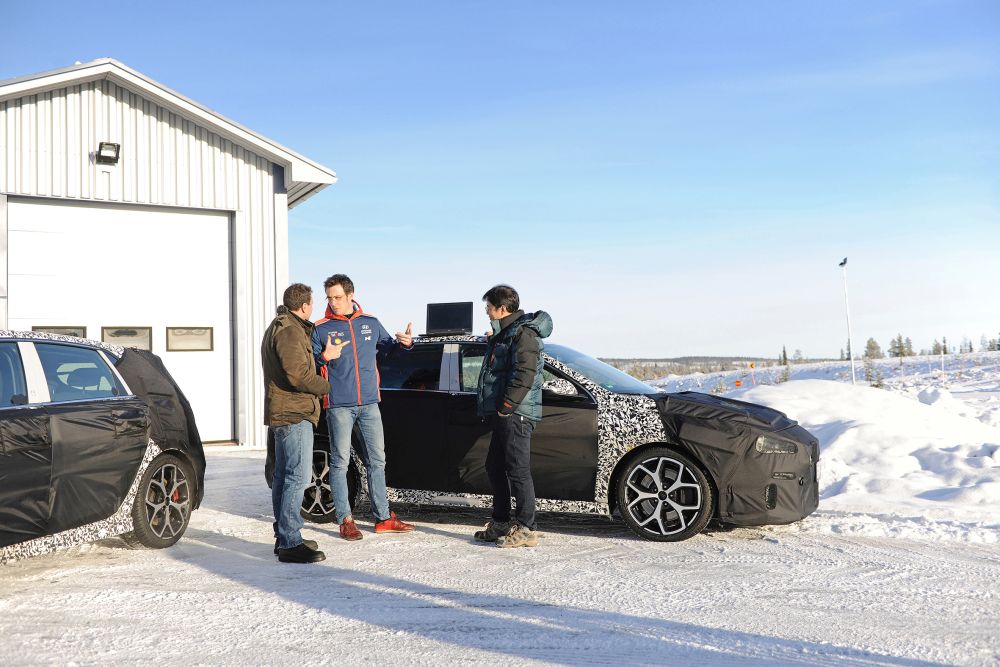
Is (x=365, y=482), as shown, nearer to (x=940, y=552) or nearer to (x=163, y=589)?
(x=163, y=589)

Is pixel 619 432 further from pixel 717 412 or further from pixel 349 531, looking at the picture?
pixel 349 531

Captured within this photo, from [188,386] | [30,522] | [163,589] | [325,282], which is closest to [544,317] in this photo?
[325,282]

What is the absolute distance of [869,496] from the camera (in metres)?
8.17

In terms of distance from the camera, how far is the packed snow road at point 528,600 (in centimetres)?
416

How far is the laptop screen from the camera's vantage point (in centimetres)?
761

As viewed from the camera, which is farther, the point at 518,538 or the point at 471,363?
the point at 471,363

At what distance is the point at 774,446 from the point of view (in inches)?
261

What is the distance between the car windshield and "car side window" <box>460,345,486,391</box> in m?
0.55

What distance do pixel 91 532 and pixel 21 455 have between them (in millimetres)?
807

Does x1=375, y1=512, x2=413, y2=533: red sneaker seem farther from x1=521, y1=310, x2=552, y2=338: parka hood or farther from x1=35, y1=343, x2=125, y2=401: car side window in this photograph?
x1=35, y1=343, x2=125, y2=401: car side window

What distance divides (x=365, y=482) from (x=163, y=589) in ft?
7.41

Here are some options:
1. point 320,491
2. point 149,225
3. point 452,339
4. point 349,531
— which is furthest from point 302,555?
point 149,225

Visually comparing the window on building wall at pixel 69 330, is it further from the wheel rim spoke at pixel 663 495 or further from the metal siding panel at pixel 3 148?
the wheel rim spoke at pixel 663 495

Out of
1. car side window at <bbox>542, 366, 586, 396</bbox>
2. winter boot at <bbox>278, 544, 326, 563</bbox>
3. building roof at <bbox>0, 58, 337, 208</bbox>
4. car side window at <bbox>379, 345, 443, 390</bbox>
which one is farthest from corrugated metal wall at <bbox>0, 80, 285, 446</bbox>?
winter boot at <bbox>278, 544, 326, 563</bbox>
